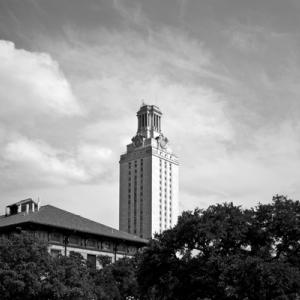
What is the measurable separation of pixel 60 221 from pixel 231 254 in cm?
3982

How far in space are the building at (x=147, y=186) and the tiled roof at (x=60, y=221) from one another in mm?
93471

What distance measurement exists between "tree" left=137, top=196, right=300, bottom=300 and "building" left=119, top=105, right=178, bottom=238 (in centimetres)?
13331

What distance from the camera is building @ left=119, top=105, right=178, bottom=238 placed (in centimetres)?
18038

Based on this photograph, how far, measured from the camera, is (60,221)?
77062 mm

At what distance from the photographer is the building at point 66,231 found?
7438 cm

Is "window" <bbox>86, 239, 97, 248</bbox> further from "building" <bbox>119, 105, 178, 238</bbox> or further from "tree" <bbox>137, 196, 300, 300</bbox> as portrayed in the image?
"building" <bbox>119, 105, 178, 238</bbox>

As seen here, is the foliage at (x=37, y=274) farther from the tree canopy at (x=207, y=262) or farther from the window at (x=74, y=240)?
the window at (x=74, y=240)

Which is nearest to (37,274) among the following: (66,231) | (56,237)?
(56,237)

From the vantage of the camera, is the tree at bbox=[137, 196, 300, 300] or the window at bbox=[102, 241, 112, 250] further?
the window at bbox=[102, 241, 112, 250]

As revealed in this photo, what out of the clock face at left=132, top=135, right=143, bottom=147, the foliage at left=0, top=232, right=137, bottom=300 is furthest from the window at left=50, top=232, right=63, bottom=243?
the clock face at left=132, top=135, right=143, bottom=147

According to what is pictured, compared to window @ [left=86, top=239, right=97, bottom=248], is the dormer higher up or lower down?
higher up

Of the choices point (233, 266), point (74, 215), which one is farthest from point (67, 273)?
point (74, 215)

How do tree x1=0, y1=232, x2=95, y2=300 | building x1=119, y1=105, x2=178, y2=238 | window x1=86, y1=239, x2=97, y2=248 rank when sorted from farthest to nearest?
building x1=119, y1=105, x2=178, y2=238 → window x1=86, y1=239, x2=97, y2=248 → tree x1=0, y1=232, x2=95, y2=300

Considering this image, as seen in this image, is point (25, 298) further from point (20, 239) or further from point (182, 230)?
point (182, 230)
